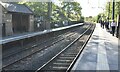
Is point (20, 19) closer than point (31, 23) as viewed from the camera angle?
Yes

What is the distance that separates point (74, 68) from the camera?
34.7 ft

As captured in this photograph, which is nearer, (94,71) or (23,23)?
(94,71)

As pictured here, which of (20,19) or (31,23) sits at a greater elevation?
(20,19)

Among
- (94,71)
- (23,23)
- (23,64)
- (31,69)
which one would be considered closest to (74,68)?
(94,71)

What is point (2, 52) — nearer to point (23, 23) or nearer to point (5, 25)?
point (5, 25)

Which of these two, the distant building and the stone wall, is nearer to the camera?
the distant building

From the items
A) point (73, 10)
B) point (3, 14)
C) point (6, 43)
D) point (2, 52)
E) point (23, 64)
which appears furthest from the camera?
point (73, 10)

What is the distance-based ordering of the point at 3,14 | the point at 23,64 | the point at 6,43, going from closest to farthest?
the point at 23,64
the point at 6,43
the point at 3,14

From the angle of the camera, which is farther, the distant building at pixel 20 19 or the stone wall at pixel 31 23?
the stone wall at pixel 31 23

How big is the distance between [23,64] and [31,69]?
1.34 m

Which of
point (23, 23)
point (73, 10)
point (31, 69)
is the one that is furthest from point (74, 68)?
point (73, 10)

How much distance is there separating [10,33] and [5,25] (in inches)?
50.1

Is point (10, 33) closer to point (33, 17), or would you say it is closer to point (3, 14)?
point (3, 14)

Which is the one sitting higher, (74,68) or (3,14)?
(3,14)
